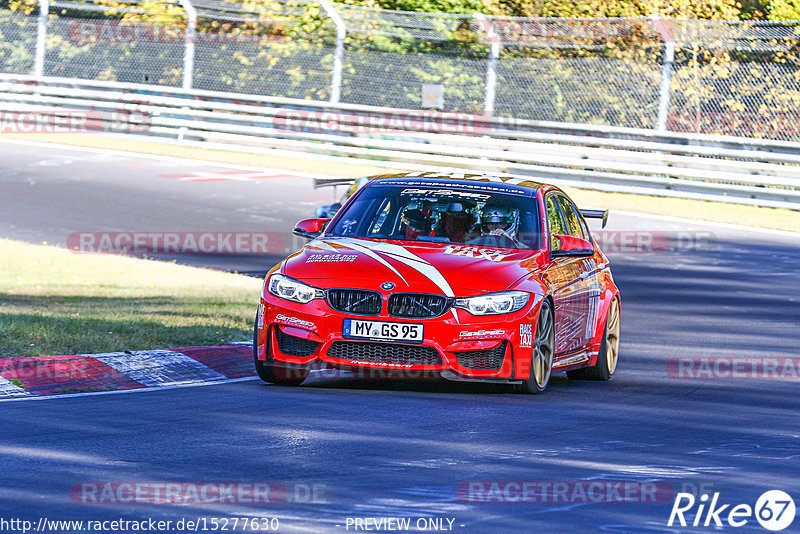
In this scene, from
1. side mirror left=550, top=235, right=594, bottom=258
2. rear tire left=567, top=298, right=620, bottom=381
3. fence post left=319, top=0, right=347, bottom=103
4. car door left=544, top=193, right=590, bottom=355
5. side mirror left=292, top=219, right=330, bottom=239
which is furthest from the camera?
fence post left=319, top=0, right=347, bottom=103

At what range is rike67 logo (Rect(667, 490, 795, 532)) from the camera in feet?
19.1

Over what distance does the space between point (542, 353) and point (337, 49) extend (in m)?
19.9

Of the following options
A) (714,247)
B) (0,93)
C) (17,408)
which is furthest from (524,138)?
(17,408)

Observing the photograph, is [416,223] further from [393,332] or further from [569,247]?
[393,332]

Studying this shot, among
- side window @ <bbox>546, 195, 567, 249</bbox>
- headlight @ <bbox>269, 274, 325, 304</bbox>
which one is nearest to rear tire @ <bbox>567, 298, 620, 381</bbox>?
side window @ <bbox>546, 195, 567, 249</bbox>

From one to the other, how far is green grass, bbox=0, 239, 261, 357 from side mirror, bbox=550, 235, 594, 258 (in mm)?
2844

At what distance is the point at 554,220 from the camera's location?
35.4 feet

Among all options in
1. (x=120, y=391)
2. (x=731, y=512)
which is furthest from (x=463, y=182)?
(x=731, y=512)

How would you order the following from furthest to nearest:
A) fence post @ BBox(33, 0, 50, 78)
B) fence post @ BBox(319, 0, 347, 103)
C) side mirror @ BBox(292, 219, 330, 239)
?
fence post @ BBox(33, 0, 50, 78), fence post @ BBox(319, 0, 347, 103), side mirror @ BBox(292, 219, 330, 239)

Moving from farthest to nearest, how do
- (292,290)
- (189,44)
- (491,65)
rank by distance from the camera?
(189,44) → (491,65) → (292,290)

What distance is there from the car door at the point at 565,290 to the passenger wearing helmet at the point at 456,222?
2.01 ft

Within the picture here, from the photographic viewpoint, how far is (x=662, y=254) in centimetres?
A: 1975

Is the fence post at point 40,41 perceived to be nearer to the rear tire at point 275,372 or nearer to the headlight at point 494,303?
the rear tire at point 275,372

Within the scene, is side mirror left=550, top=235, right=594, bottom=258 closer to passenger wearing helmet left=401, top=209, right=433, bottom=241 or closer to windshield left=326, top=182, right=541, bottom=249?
Answer: windshield left=326, top=182, right=541, bottom=249
